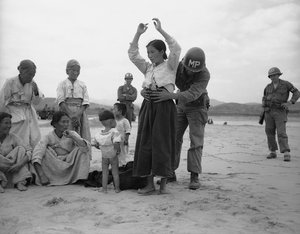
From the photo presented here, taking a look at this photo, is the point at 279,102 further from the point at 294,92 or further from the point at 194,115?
the point at 194,115

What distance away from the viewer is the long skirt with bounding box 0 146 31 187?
13.2ft

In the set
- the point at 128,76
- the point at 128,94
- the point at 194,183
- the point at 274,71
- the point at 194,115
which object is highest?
the point at 274,71

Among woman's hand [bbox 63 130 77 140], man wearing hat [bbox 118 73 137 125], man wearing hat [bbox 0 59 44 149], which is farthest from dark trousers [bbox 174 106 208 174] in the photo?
man wearing hat [bbox 118 73 137 125]

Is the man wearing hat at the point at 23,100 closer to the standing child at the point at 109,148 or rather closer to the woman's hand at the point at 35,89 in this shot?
the woman's hand at the point at 35,89

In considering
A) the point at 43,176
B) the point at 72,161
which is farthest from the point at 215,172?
the point at 43,176

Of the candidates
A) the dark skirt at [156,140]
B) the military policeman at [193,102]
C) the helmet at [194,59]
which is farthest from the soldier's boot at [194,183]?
the helmet at [194,59]

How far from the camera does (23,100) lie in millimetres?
4465

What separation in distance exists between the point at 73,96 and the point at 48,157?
0.99 metres

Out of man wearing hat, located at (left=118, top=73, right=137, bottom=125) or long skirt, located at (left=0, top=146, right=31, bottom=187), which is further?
man wearing hat, located at (left=118, top=73, right=137, bottom=125)

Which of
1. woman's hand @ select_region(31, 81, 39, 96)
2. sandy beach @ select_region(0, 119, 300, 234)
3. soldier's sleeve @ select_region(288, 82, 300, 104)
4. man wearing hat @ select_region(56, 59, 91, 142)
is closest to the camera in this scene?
sandy beach @ select_region(0, 119, 300, 234)

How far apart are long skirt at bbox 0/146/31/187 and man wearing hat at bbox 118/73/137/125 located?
140 inches

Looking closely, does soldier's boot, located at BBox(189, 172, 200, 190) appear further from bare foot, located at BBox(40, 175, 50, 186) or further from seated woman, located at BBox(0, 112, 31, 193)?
seated woman, located at BBox(0, 112, 31, 193)

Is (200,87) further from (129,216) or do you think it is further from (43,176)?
(43,176)

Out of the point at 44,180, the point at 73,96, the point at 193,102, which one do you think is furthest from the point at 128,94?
the point at 44,180
